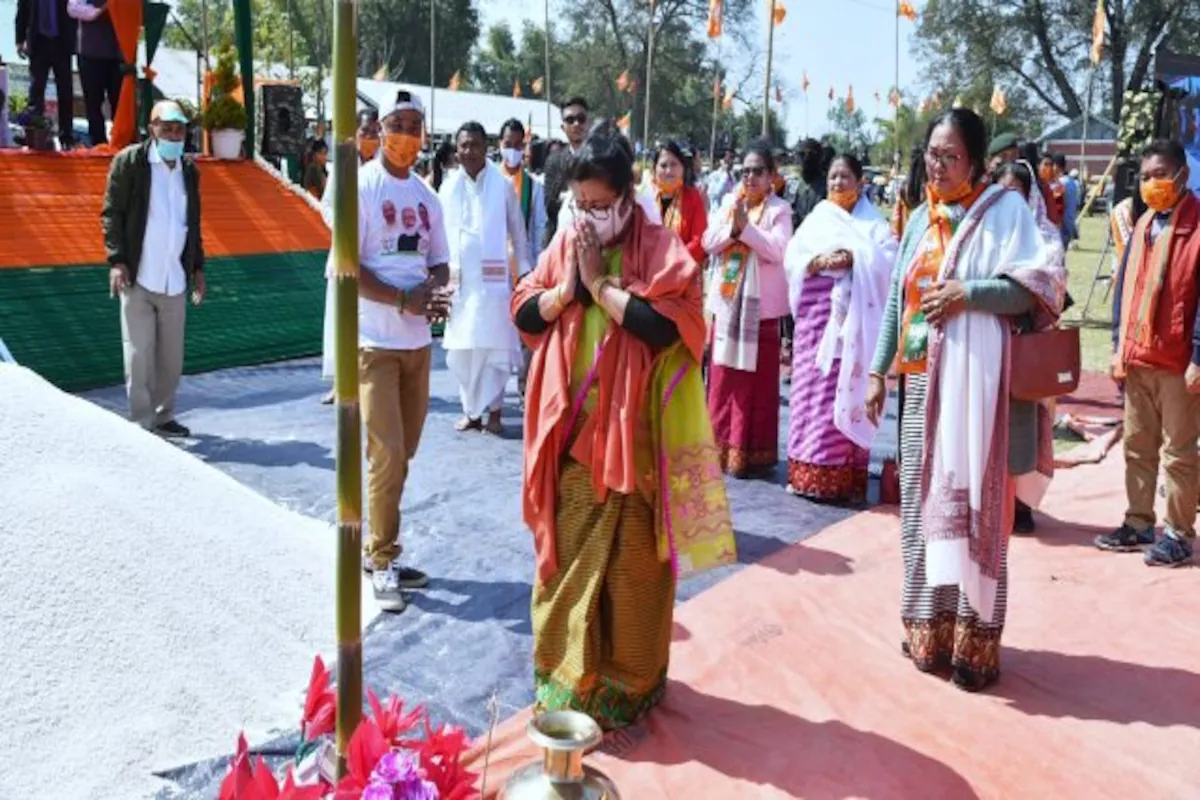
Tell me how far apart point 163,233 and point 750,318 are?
114 inches

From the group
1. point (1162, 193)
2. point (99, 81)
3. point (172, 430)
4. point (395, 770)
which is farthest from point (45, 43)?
point (395, 770)

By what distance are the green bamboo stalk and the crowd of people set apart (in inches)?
47.1

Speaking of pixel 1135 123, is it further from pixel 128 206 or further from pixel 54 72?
pixel 54 72

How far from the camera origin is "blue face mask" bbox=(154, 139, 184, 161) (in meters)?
5.30

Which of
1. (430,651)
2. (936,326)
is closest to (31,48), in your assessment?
(430,651)

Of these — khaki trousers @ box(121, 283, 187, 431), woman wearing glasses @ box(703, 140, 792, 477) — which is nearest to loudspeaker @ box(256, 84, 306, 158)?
khaki trousers @ box(121, 283, 187, 431)

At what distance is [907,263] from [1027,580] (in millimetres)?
1568

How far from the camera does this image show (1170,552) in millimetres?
4320

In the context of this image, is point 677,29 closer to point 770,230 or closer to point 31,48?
point 31,48

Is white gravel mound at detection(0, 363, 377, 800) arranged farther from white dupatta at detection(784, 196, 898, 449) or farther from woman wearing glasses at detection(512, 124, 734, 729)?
white dupatta at detection(784, 196, 898, 449)

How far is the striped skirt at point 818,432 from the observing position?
16.6ft

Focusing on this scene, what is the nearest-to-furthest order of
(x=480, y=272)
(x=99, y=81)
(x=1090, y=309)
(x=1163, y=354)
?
(x=1163, y=354) → (x=480, y=272) → (x=99, y=81) → (x=1090, y=309)

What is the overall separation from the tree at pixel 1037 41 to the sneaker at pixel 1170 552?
3769cm

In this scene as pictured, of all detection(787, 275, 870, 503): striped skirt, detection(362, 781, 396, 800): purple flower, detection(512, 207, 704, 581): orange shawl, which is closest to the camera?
detection(362, 781, 396, 800): purple flower
